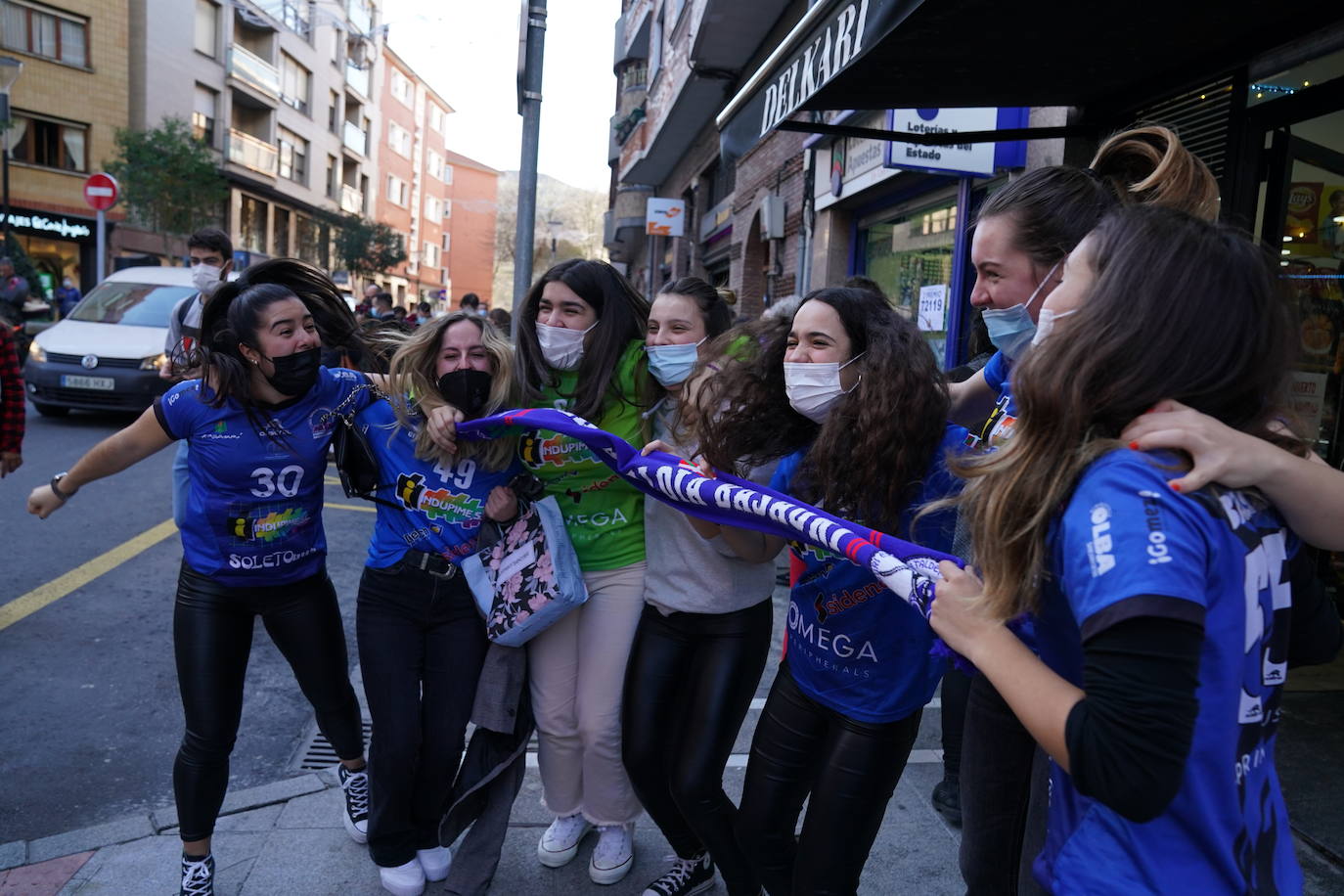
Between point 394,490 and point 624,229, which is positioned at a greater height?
point 624,229

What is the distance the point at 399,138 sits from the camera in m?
58.5

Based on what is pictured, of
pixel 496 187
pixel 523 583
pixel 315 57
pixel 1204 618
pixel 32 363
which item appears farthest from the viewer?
pixel 496 187

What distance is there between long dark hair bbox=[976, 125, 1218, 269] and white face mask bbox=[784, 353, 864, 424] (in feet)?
1.68

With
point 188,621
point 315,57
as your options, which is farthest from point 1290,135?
point 315,57

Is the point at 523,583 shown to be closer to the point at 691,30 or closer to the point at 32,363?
the point at 32,363

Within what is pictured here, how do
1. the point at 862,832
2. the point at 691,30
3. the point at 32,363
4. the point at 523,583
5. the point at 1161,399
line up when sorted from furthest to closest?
the point at 691,30 → the point at 32,363 → the point at 523,583 → the point at 862,832 → the point at 1161,399

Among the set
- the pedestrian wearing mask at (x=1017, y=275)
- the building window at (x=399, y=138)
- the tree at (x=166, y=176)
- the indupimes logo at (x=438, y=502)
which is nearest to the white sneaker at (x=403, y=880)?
the indupimes logo at (x=438, y=502)

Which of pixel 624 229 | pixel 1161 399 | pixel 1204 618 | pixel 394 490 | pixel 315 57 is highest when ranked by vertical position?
pixel 315 57

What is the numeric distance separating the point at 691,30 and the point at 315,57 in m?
34.0

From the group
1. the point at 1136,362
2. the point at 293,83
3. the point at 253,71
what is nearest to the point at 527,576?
the point at 1136,362

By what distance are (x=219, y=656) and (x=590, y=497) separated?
3.99ft

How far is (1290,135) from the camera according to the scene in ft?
14.6

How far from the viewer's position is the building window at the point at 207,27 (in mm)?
33138

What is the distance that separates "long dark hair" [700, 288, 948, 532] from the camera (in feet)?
7.66
